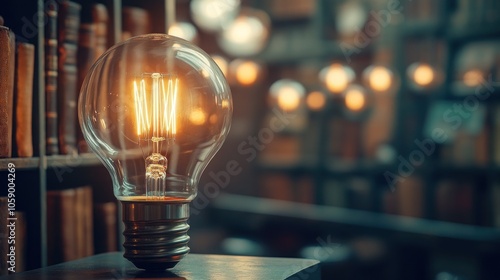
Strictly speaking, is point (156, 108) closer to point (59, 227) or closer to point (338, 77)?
point (59, 227)

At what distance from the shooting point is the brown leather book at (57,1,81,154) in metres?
1.69

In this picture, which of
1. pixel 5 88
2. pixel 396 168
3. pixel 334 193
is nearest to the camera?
pixel 5 88

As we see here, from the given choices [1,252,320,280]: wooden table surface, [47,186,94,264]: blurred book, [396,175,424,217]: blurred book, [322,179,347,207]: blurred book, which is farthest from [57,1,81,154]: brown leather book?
[322,179,347,207]: blurred book

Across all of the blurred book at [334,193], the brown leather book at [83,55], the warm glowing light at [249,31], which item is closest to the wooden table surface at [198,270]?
the brown leather book at [83,55]

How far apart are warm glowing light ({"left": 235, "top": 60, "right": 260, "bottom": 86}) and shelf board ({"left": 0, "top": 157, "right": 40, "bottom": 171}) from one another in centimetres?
354

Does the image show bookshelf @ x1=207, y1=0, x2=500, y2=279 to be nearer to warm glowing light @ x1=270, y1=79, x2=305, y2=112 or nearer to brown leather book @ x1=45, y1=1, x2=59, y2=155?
warm glowing light @ x1=270, y1=79, x2=305, y2=112

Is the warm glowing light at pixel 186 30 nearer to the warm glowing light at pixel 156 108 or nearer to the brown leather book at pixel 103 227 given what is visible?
the brown leather book at pixel 103 227

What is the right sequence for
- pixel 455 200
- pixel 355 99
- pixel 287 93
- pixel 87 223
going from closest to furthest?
pixel 87 223, pixel 455 200, pixel 355 99, pixel 287 93

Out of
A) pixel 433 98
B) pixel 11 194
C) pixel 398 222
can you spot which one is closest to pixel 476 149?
pixel 433 98

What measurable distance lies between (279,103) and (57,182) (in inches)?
122

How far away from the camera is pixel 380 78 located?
4.11 metres

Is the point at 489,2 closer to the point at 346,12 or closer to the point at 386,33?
the point at 386,33

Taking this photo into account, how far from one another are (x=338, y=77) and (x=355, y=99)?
178mm

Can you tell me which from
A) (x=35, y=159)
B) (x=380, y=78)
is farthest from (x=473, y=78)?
(x=35, y=159)
